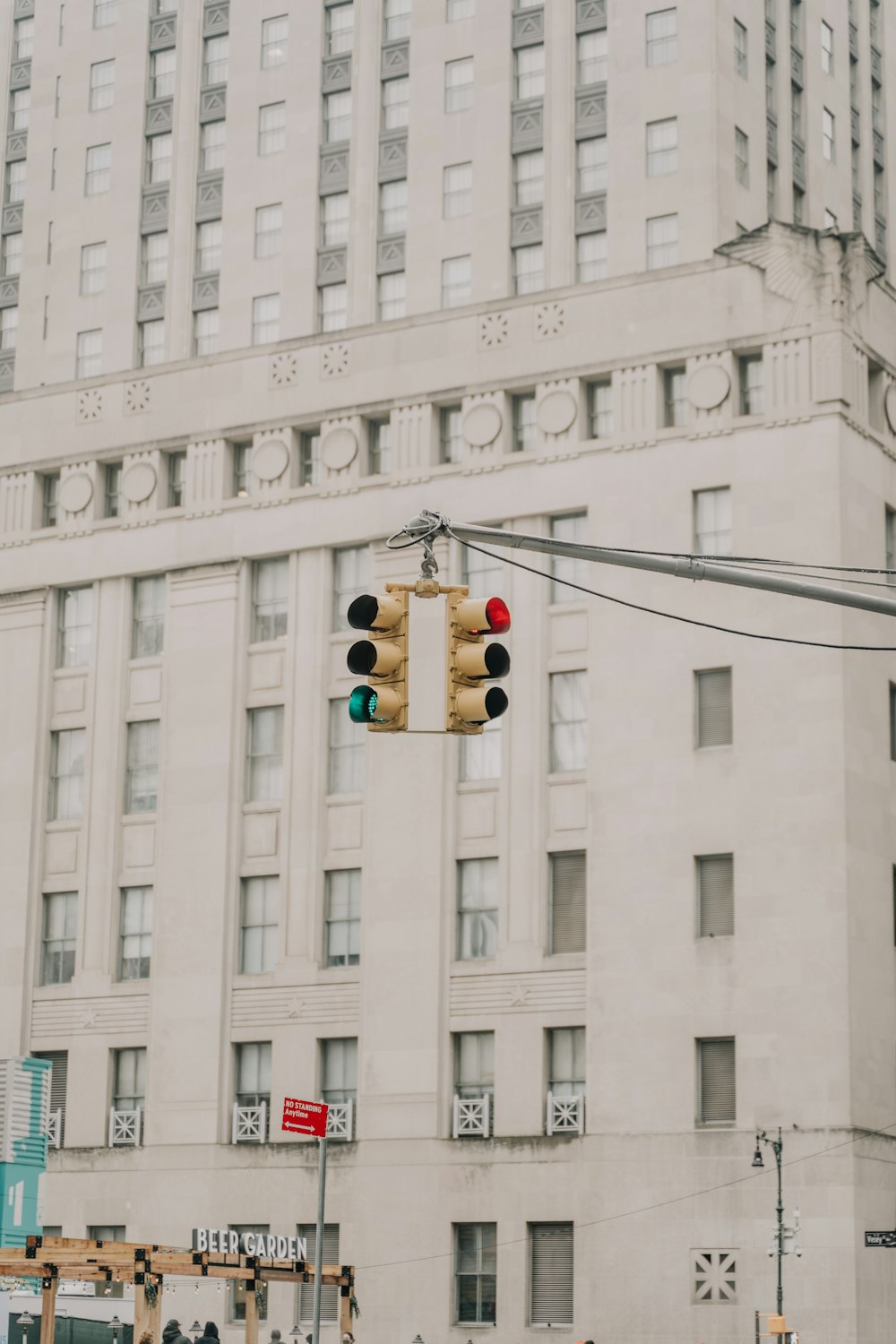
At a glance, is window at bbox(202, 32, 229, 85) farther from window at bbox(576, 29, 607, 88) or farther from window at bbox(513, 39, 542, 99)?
window at bbox(576, 29, 607, 88)

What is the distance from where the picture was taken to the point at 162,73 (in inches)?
2689

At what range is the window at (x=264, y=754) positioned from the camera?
59.8m

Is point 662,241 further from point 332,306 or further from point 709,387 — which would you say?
point 332,306

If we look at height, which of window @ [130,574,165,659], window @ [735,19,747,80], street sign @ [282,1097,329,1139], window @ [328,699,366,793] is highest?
window @ [735,19,747,80]

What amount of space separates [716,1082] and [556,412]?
1825 cm

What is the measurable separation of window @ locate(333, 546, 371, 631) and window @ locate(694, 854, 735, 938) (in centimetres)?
1289

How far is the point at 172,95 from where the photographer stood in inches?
2660

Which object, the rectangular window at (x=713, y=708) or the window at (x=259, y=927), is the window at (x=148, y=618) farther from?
the rectangular window at (x=713, y=708)

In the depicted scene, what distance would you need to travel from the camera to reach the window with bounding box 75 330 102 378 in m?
66.9

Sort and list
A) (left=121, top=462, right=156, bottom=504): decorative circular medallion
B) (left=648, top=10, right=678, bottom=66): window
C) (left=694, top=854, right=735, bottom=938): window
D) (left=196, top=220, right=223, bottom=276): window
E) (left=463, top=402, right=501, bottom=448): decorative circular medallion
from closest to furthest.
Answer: (left=694, top=854, right=735, bottom=938): window
(left=463, top=402, right=501, bottom=448): decorative circular medallion
(left=648, top=10, right=678, bottom=66): window
(left=121, top=462, right=156, bottom=504): decorative circular medallion
(left=196, top=220, right=223, bottom=276): window

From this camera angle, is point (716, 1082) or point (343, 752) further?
point (343, 752)

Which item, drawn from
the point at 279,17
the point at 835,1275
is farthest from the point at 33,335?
the point at 835,1275

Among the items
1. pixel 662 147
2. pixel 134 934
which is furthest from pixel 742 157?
pixel 134 934

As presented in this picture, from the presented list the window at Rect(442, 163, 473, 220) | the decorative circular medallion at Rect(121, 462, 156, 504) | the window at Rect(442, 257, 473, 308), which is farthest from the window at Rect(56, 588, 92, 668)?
the window at Rect(442, 163, 473, 220)
